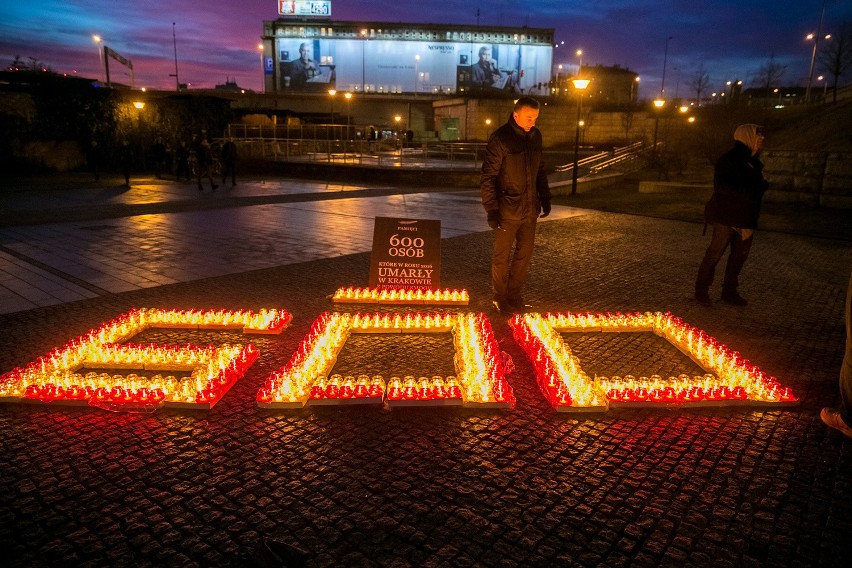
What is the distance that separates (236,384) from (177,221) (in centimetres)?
1006

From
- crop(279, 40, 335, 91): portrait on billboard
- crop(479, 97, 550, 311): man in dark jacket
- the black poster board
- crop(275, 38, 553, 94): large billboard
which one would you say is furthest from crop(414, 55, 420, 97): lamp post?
crop(479, 97, 550, 311): man in dark jacket

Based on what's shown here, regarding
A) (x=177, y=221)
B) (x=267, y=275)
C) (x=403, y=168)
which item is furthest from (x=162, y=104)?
(x=267, y=275)

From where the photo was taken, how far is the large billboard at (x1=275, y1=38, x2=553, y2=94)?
84150 mm

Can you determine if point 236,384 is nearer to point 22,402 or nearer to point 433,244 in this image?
point 22,402

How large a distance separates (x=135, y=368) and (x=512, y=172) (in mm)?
4321

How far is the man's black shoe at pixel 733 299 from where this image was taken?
7.28 metres

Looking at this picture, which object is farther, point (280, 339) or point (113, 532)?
point (280, 339)

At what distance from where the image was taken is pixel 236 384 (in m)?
4.78

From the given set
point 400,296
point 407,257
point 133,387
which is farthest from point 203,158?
point 133,387

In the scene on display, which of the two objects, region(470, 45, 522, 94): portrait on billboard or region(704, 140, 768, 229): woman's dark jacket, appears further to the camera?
region(470, 45, 522, 94): portrait on billboard

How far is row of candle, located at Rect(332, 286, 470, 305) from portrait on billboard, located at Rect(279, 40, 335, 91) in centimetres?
8363

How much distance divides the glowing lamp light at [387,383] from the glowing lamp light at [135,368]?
47cm

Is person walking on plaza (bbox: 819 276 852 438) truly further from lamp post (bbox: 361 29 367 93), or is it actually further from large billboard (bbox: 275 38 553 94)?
lamp post (bbox: 361 29 367 93)

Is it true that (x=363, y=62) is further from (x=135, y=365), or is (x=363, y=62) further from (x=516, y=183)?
(x=135, y=365)
